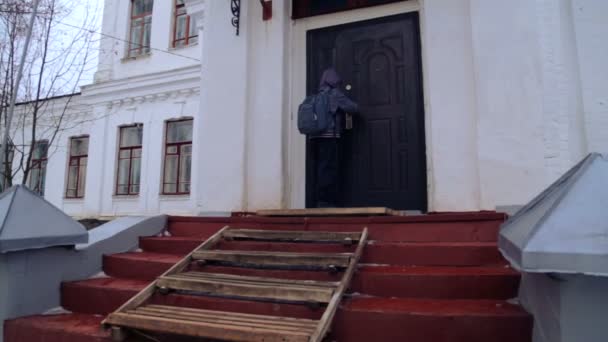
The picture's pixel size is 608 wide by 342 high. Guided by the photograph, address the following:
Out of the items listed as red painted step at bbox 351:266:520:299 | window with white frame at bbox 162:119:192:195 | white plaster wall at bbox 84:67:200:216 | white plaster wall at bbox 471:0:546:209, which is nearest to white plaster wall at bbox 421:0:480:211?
white plaster wall at bbox 471:0:546:209

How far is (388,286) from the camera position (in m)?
2.87

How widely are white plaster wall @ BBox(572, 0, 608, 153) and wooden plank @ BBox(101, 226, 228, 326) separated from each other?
3.48 metres

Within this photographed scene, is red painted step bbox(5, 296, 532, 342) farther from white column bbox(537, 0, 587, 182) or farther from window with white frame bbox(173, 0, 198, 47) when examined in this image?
window with white frame bbox(173, 0, 198, 47)

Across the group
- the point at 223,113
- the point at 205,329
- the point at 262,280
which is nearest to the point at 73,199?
the point at 223,113

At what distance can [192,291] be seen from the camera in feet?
9.93

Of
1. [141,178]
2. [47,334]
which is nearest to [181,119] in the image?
[141,178]

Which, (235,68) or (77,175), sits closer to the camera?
(235,68)

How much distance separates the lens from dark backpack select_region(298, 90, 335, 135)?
15.1ft

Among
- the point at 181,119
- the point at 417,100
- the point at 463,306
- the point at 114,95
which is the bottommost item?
the point at 463,306

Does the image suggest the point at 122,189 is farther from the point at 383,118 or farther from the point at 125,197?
the point at 383,118

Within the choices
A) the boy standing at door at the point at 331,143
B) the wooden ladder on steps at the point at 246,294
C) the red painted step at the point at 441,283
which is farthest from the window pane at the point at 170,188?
the red painted step at the point at 441,283

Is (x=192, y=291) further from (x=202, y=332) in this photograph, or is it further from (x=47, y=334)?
(x=47, y=334)

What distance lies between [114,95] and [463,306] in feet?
44.4

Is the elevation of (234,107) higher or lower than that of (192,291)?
higher
